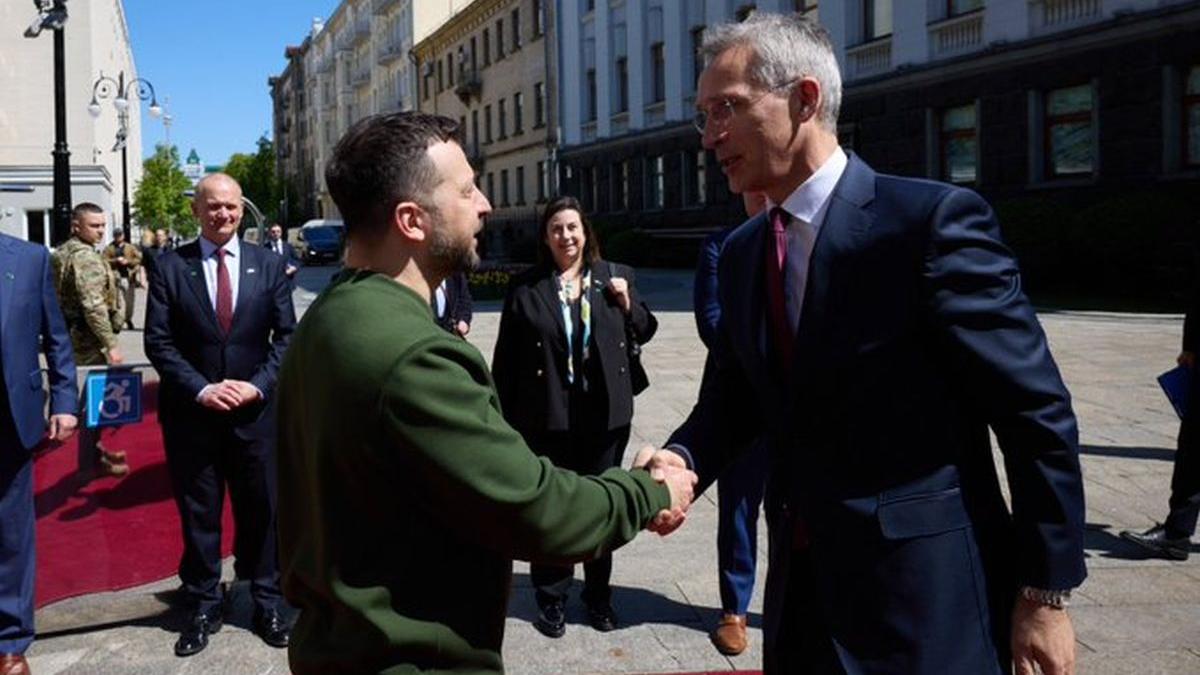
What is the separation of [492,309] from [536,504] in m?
23.1

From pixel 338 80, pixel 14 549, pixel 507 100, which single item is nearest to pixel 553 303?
pixel 14 549

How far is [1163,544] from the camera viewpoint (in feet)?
20.3

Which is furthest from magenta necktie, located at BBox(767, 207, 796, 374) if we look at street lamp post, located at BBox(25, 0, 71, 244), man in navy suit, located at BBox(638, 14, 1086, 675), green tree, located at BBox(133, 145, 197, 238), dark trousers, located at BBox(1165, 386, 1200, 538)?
green tree, located at BBox(133, 145, 197, 238)

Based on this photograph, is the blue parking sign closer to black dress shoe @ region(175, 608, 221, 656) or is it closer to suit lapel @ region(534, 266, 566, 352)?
black dress shoe @ region(175, 608, 221, 656)

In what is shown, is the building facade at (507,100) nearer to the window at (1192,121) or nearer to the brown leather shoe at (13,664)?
the window at (1192,121)

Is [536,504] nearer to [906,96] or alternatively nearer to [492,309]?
[492,309]

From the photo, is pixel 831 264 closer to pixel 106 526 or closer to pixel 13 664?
pixel 13 664

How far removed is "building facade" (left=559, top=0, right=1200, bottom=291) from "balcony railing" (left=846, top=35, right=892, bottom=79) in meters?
0.04

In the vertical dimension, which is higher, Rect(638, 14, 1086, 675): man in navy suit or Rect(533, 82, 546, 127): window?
Rect(533, 82, 546, 127): window

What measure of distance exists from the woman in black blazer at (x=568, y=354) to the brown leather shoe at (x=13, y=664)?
229 centimetres

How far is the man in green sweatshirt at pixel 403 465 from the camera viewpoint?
2.10 meters

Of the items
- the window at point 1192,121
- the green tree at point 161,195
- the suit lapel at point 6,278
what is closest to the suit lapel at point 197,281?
the suit lapel at point 6,278

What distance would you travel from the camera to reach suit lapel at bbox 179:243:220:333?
557 centimetres

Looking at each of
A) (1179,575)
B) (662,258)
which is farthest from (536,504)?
(662,258)
